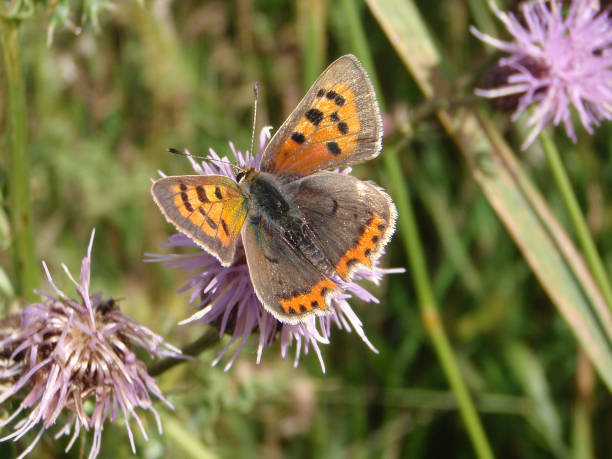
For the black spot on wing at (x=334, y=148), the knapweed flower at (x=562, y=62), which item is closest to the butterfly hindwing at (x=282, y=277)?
the black spot on wing at (x=334, y=148)

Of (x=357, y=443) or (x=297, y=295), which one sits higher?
(x=297, y=295)

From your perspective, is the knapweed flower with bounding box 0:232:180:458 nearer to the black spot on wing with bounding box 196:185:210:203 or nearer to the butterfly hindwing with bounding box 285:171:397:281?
the black spot on wing with bounding box 196:185:210:203

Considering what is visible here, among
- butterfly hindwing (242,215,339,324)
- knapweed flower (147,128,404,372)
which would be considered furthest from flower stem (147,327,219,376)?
butterfly hindwing (242,215,339,324)

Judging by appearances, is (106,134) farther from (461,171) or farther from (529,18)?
(529,18)

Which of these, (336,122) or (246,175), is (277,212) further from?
(336,122)

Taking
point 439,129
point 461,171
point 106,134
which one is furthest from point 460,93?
point 106,134

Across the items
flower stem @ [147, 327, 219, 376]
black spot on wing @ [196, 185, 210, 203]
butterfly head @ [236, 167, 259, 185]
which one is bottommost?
flower stem @ [147, 327, 219, 376]
